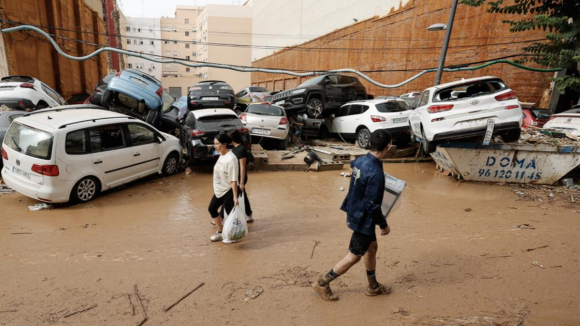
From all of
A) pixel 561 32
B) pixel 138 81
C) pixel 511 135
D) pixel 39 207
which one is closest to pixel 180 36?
pixel 138 81

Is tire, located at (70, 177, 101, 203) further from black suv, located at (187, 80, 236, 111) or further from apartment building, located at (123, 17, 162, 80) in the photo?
apartment building, located at (123, 17, 162, 80)

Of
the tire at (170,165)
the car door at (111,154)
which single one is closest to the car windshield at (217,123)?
the tire at (170,165)

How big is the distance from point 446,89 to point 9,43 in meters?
18.3

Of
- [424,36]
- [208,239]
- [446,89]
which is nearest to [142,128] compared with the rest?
[208,239]

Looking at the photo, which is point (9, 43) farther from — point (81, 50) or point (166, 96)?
point (81, 50)

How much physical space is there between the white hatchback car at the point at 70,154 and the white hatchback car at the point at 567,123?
11104 mm

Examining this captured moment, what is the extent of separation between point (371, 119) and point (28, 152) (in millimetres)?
8840

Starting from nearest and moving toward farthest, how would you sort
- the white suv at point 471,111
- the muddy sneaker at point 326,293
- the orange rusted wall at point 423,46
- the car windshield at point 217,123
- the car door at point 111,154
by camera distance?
the muddy sneaker at point 326,293, the car door at point 111,154, the white suv at point 471,111, the car windshield at point 217,123, the orange rusted wall at point 423,46

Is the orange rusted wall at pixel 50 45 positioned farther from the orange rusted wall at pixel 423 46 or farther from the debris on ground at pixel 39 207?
the orange rusted wall at pixel 423 46

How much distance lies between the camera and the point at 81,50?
24516 mm

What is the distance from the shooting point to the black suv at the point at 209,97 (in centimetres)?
1216

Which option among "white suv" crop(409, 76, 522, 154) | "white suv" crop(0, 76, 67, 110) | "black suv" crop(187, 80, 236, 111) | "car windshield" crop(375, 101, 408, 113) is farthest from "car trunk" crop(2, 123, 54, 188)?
"car windshield" crop(375, 101, 408, 113)

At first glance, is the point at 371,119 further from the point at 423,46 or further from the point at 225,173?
the point at 423,46

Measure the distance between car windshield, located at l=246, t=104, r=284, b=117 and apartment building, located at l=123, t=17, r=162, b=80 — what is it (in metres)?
67.0
